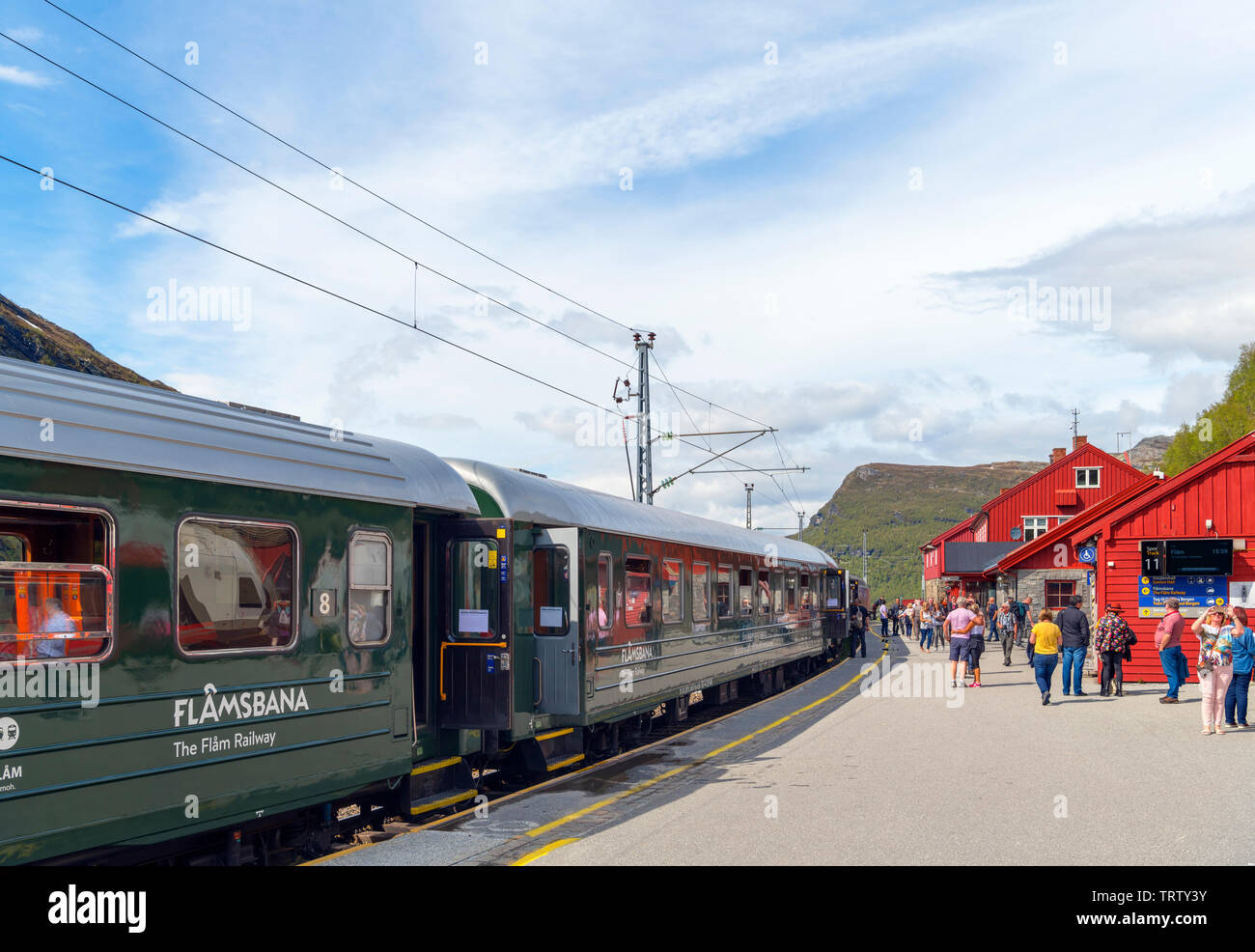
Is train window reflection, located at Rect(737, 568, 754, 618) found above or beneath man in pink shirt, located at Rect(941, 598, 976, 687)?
above

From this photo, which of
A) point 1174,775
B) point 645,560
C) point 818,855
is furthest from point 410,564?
point 1174,775

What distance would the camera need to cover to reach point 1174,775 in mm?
10508

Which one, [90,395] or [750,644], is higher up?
[90,395]

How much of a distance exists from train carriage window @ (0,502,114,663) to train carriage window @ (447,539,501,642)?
3916 mm

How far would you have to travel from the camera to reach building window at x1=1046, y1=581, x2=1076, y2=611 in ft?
133

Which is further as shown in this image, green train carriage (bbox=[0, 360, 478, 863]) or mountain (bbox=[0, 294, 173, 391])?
mountain (bbox=[0, 294, 173, 391])

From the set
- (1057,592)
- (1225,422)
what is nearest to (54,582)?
(1057,592)

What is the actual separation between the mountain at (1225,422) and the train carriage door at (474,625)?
174 feet

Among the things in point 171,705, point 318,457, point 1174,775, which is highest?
point 318,457

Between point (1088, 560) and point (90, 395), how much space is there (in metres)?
20.7

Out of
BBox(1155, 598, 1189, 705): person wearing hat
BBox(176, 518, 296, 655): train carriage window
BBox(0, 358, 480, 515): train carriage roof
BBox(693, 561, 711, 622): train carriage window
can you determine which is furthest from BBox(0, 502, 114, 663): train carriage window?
BBox(1155, 598, 1189, 705): person wearing hat

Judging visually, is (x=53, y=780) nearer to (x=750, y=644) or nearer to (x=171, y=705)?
(x=171, y=705)

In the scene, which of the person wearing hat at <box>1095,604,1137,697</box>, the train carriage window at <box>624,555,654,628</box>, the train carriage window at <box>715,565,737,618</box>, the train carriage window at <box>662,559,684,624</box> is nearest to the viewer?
the train carriage window at <box>624,555,654,628</box>

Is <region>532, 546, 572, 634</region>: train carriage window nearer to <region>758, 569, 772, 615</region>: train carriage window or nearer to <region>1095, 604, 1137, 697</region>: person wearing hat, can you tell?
<region>758, 569, 772, 615</region>: train carriage window
